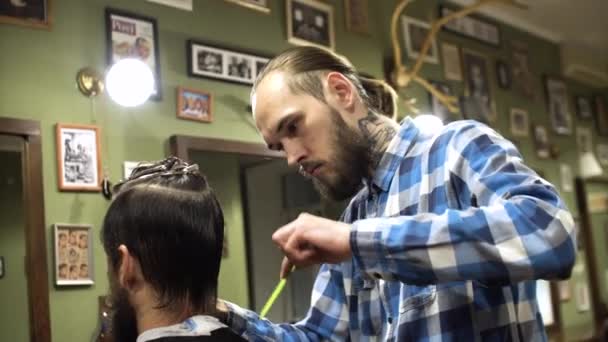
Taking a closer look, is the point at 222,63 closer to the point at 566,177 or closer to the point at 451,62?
the point at 451,62

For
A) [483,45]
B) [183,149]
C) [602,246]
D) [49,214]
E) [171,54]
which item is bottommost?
[602,246]

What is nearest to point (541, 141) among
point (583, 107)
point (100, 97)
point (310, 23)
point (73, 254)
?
point (583, 107)

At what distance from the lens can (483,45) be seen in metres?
3.29

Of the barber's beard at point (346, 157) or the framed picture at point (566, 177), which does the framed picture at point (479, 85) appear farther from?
the barber's beard at point (346, 157)

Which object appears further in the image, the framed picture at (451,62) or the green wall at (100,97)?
the framed picture at (451,62)

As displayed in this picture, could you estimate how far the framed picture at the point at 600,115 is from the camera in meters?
4.18

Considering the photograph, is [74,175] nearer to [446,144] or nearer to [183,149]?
[183,149]

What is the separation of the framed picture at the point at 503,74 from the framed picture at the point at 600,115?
3.62 ft

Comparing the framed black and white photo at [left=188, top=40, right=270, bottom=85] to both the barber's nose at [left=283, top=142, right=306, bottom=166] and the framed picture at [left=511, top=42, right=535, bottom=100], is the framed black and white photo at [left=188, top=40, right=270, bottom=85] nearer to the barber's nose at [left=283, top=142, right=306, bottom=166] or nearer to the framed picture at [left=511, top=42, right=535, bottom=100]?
the barber's nose at [left=283, top=142, right=306, bottom=166]

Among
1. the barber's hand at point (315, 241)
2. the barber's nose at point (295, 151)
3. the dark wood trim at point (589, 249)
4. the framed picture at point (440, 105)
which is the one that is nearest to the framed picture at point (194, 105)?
the barber's nose at point (295, 151)

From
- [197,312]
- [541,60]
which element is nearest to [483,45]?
[541,60]

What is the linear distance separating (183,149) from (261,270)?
444mm

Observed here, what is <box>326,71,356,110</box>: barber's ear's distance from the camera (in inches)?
50.1

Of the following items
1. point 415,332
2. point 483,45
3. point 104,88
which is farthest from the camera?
point 483,45
